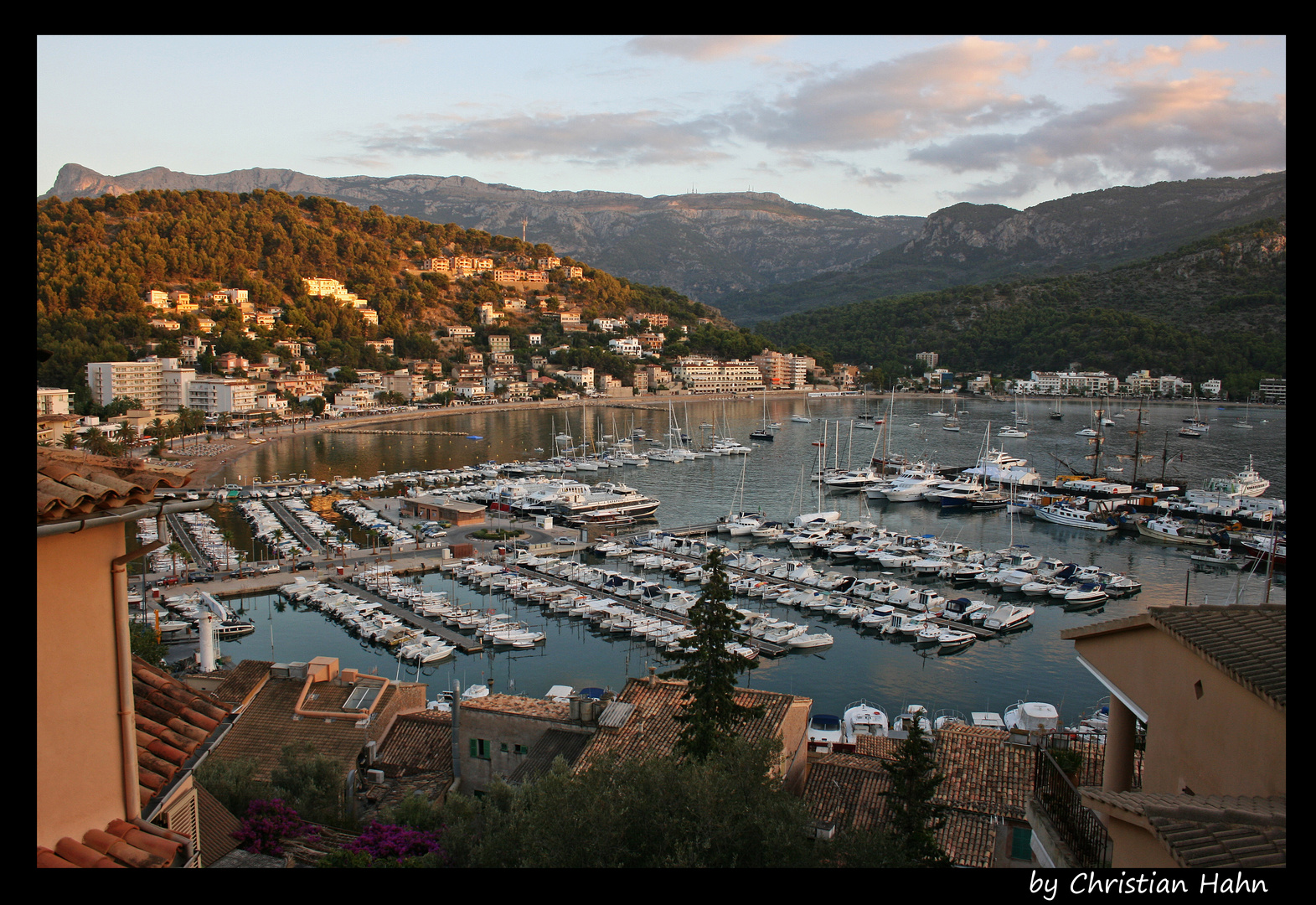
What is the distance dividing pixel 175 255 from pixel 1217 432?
58585 mm

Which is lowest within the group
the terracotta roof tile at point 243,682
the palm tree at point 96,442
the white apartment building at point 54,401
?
the terracotta roof tile at point 243,682

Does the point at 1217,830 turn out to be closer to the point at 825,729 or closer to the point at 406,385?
the point at 825,729

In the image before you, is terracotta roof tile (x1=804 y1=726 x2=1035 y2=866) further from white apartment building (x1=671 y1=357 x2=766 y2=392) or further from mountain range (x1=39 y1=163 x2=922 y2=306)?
mountain range (x1=39 y1=163 x2=922 y2=306)

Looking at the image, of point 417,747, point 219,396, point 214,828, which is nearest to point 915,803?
point 214,828

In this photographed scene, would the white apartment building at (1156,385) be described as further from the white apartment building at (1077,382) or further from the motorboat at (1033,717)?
the motorboat at (1033,717)

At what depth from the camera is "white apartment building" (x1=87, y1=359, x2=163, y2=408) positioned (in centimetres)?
3919

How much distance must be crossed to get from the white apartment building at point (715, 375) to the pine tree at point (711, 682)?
54840mm

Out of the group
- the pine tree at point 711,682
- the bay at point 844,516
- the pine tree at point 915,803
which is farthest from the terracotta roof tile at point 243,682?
the pine tree at point 915,803

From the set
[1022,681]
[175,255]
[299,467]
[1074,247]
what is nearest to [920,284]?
[1074,247]

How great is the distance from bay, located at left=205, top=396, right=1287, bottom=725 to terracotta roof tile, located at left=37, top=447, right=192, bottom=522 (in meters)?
2.36

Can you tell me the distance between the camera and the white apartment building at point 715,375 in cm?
6122

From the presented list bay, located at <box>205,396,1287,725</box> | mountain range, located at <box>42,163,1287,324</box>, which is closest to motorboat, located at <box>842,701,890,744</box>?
bay, located at <box>205,396,1287,725</box>
